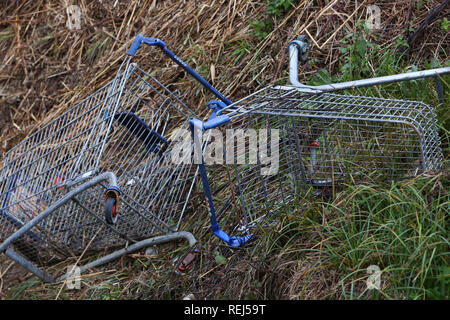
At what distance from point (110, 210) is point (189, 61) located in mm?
2079

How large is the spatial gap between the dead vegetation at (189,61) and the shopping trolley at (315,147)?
0.33 metres

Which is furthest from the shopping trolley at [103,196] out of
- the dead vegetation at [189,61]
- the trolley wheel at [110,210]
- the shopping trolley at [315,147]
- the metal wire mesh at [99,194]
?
the shopping trolley at [315,147]

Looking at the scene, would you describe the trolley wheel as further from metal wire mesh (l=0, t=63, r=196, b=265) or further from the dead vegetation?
the dead vegetation

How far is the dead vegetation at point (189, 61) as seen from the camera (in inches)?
113

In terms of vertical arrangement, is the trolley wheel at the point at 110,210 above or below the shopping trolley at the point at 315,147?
below

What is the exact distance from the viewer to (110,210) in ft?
9.32

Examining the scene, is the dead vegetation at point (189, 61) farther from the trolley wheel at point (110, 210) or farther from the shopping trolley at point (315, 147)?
the trolley wheel at point (110, 210)

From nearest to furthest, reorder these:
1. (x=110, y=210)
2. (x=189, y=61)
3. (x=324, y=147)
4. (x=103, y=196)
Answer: (x=110, y=210)
(x=324, y=147)
(x=103, y=196)
(x=189, y=61)

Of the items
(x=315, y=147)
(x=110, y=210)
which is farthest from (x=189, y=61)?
(x=110, y=210)

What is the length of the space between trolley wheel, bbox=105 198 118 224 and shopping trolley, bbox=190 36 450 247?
46cm

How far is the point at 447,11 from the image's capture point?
3.75 metres

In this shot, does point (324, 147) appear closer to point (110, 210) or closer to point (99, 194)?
point (110, 210)

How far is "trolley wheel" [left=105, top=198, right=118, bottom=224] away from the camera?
2.84 metres

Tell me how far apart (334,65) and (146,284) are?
1960mm
